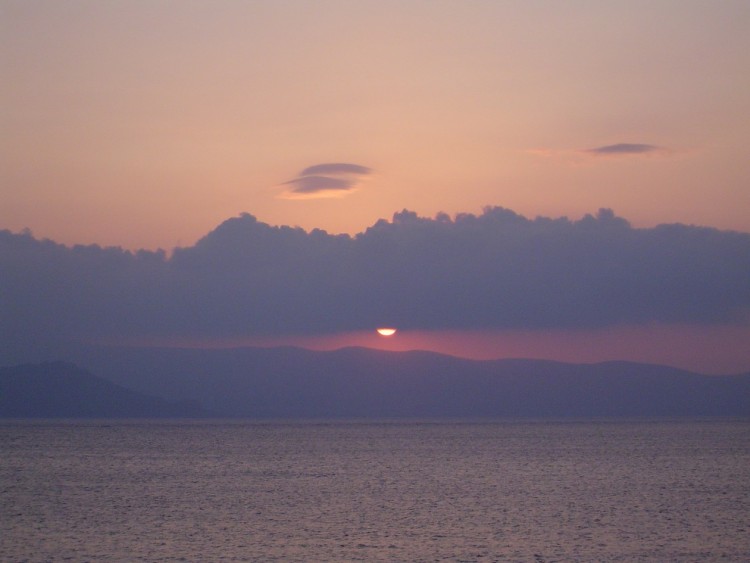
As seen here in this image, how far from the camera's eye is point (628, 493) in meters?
63.8

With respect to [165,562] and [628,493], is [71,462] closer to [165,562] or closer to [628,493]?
[628,493]

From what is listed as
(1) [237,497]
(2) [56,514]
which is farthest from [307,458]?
(2) [56,514]

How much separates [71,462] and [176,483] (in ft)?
114

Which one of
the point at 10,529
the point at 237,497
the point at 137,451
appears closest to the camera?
the point at 10,529

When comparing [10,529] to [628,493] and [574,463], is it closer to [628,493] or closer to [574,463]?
[628,493]

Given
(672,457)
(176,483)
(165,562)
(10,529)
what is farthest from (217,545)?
(672,457)

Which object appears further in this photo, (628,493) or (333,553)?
(628,493)

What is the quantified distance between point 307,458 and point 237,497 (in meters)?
49.6

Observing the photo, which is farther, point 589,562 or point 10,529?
point 10,529

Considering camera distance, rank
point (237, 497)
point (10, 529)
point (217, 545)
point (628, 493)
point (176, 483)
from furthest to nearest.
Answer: point (176, 483) → point (628, 493) → point (237, 497) → point (10, 529) → point (217, 545)

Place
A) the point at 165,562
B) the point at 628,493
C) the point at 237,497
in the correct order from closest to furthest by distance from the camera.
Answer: the point at 165,562
the point at 237,497
the point at 628,493

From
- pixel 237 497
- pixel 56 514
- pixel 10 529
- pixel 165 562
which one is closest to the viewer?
pixel 165 562

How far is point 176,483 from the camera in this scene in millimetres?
69812

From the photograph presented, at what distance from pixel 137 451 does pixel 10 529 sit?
3397 inches
